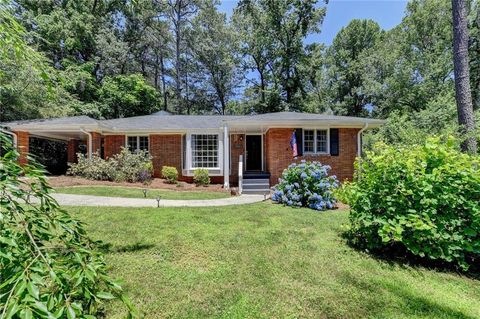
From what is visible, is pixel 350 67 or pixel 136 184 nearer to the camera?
pixel 136 184

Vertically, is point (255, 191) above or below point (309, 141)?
below

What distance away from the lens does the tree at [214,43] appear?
1151 inches

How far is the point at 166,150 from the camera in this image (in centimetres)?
1570

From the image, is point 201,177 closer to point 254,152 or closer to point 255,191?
point 255,191

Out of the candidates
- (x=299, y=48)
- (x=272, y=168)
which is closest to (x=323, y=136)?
(x=272, y=168)

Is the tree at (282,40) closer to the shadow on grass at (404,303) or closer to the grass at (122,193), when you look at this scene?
the grass at (122,193)

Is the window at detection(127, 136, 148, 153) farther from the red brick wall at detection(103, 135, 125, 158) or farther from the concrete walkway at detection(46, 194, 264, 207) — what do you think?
the concrete walkway at detection(46, 194, 264, 207)

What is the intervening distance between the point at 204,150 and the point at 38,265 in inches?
548

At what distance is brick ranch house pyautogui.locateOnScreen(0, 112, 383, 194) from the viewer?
43.5 ft

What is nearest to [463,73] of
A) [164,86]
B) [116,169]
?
[116,169]

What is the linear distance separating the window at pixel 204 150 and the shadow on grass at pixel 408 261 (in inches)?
415

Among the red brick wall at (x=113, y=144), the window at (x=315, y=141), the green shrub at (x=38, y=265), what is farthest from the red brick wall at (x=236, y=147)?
the green shrub at (x=38, y=265)

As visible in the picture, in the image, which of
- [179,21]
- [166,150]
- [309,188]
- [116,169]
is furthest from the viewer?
[179,21]

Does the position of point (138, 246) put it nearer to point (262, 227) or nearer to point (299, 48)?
point (262, 227)
